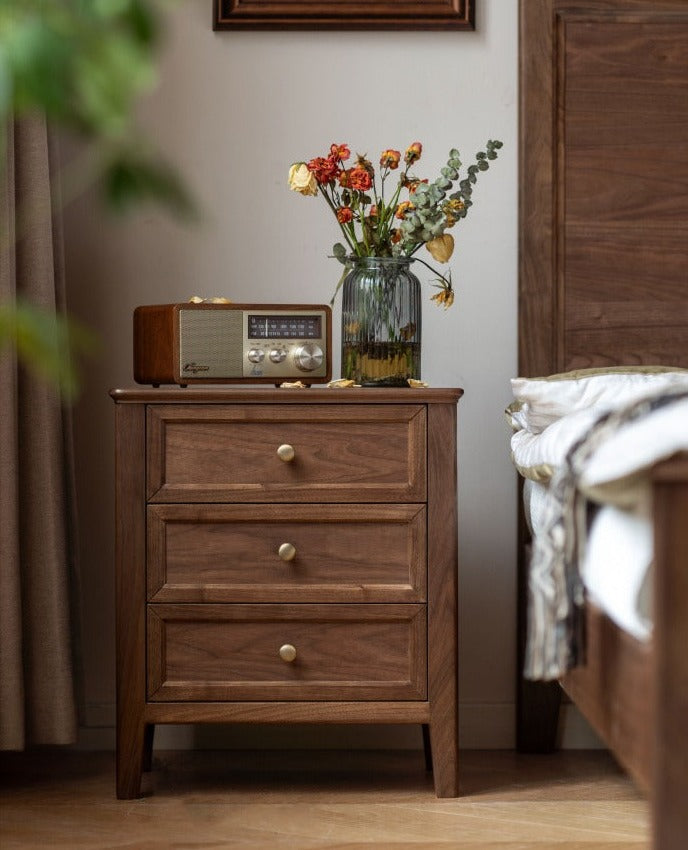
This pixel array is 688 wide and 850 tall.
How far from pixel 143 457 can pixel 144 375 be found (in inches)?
7.2

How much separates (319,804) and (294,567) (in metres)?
0.40

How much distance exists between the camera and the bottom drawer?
5.13ft

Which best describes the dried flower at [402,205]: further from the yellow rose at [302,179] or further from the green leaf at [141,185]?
the green leaf at [141,185]

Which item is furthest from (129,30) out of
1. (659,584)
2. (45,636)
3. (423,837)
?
(45,636)

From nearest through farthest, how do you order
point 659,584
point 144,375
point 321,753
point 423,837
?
point 659,584
point 423,837
point 144,375
point 321,753

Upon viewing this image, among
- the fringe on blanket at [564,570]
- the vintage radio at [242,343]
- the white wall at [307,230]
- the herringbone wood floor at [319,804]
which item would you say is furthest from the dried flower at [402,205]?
the herringbone wood floor at [319,804]

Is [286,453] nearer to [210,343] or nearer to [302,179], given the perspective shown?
[210,343]

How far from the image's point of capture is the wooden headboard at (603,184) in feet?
6.36

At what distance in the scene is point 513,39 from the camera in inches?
77.2

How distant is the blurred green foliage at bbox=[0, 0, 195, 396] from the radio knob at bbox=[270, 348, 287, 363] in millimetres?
1261

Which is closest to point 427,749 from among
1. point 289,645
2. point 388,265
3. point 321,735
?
point 321,735

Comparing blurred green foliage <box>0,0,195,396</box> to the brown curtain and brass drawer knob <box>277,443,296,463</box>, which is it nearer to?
brass drawer knob <box>277,443,296,463</box>

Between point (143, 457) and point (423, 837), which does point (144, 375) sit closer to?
point (143, 457)

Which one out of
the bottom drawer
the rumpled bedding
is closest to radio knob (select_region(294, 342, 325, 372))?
the bottom drawer
